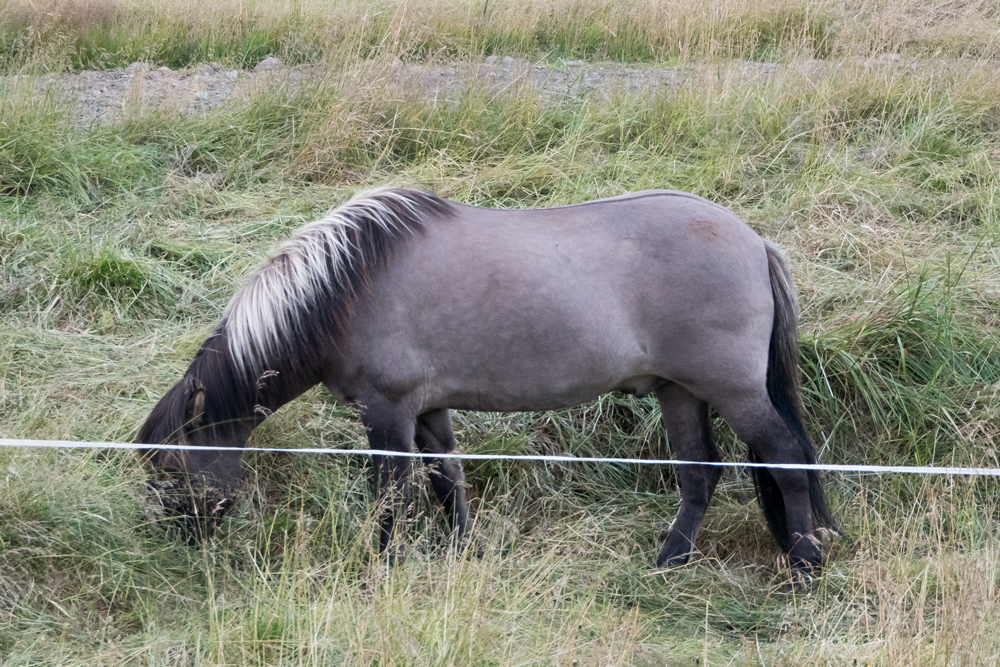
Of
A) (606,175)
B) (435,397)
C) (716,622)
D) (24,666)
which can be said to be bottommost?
(716,622)

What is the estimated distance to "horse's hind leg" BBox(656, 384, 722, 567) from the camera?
365cm

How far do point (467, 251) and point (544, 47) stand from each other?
5236mm

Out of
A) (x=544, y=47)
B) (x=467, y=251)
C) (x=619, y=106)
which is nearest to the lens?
(x=467, y=251)

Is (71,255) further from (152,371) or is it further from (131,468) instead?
(131,468)

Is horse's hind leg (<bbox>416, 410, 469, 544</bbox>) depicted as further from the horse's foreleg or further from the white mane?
the white mane

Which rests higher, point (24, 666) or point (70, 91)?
point (70, 91)

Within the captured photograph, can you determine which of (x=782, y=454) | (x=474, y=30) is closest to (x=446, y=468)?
(x=782, y=454)

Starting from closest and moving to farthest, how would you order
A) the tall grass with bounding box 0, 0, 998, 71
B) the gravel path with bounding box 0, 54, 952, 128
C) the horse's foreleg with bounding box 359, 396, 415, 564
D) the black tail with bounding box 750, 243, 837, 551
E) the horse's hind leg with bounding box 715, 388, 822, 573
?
the horse's foreleg with bounding box 359, 396, 415, 564 → the horse's hind leg with bounding box 715, 388, 822, 573 → the black tail with bounding box 750, 243, 837, 551 → the gravel path with bounding box 0, 54, 952, 128 → the tall grass with bounding box 0, 0, 998, 71

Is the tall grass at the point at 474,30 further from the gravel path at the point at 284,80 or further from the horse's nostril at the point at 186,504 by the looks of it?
the horse's nostril at the point at 186,504

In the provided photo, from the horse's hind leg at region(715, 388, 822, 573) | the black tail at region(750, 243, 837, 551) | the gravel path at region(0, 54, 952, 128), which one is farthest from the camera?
the gravel path at region(0, 54, 952, 128)

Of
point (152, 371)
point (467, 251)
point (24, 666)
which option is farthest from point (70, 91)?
point (24, 666)

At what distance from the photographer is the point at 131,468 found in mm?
3535

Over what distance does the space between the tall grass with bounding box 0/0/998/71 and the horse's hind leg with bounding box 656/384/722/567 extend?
13.4ft

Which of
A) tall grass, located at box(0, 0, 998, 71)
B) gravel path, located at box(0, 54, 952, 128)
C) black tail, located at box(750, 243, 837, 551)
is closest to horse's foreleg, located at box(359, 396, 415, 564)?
black tail, located at box(750, 243, 837, 551)
